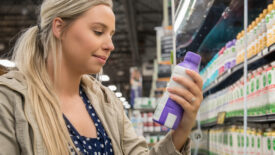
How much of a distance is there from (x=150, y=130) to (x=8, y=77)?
181 inches

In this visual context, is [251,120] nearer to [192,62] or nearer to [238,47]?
[238,47]

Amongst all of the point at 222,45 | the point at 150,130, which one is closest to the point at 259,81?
the point at 222,45

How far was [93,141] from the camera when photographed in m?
1.56

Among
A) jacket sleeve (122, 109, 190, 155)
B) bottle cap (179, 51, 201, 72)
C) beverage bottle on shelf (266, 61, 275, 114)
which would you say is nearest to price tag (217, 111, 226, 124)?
beverage bottle on shelf (266, 61, 275, 114)

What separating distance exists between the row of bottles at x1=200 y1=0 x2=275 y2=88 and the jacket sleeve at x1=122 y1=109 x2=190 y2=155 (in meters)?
1.03

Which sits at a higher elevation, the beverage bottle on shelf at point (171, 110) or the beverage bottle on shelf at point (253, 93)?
the beverage bottle on shelf at point (253, 93)

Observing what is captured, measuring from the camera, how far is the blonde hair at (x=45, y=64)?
1.41 meters

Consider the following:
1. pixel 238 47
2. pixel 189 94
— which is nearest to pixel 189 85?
pixel 189 94

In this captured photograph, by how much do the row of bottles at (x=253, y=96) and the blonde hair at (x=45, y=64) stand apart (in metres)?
1.19

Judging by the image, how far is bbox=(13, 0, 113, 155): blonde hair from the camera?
141cm

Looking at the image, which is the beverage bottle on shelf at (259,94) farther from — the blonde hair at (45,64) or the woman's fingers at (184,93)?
the blonde hair at (45,64)

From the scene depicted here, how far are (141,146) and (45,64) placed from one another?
66cm

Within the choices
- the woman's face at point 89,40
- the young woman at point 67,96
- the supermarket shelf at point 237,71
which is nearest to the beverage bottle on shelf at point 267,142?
the supermarket shelf at point 237,71

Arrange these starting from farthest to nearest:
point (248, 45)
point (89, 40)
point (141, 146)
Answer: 1. point (248, 45)
2. point (141, 146)
3. point (89, 40)
